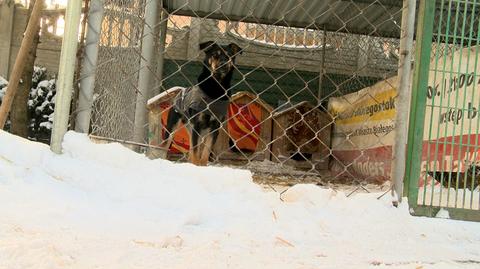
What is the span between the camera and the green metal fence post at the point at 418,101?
2.05 meters

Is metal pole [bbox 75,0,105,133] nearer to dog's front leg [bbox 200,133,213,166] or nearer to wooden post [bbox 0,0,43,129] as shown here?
wooden post [bbox 0,0,43,129]

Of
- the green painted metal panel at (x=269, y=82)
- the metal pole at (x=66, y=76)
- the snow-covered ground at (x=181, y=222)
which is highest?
the green painted metal panel at (x=269, y=82)

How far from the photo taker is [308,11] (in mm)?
5488

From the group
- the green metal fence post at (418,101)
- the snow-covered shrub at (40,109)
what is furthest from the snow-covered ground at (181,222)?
the snow-covered shrub at (40,109)

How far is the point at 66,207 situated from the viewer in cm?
152

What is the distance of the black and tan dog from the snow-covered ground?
8.39 feet

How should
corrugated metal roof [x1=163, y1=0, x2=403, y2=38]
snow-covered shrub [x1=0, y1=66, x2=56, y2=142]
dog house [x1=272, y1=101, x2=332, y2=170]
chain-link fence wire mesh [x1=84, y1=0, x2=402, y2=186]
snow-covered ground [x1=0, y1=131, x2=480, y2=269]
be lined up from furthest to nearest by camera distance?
snow-covered shrub [x1=0, y1=66, x2=56, y2=142] < dog house [x1=272, y1=101, x2=332, y2=170] < corrugated metal roof [x1=163, y1=0, x2=403, y2=38] < chain-link fence wire mesh [x1=84, y1=0, x2=402, y2=186] < snow-covered ground [x1=0, y1=131, x2=480, y2=269]

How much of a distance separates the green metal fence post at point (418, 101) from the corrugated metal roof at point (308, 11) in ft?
10.1

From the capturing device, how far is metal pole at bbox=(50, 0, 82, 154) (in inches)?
69.7

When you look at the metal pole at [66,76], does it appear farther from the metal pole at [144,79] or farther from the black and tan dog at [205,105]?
the black and tan dog at [205,105]

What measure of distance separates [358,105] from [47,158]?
4781 mm

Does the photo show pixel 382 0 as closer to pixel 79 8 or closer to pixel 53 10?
pixel 79 8

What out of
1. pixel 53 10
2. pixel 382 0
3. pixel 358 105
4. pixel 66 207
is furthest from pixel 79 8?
pixel 53 10

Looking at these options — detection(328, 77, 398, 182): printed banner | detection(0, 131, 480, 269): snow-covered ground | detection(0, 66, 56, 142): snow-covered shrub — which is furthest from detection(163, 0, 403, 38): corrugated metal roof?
detection(0, 66, 56, 142): snow-covered shrub
